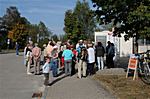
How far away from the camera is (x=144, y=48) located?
127ft

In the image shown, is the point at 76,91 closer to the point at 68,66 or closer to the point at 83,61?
the point at 83,61

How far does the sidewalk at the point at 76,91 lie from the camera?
12.5 m

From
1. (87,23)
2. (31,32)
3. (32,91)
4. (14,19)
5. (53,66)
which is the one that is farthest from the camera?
(14,19)

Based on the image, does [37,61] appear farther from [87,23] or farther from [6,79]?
[87,23]

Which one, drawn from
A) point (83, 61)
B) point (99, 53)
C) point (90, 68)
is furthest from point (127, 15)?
point (99, 53)

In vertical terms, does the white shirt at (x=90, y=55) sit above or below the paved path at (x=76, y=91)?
above

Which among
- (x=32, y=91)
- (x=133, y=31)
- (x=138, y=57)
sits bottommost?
(x=32, y=91)

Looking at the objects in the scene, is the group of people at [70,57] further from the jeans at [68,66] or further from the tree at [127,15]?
the tree at [127,15]

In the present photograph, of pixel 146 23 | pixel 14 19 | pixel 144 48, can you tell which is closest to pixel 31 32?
pixel 14 19

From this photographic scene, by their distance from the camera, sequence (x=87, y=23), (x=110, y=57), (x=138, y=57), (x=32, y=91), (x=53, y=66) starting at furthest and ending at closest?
(x=87, y=23)
(x=110, y=57)
(x=53, y=66)
(x=138, y=57)
(x=32, y=91)

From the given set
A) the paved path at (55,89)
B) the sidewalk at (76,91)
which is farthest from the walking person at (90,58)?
the sidewalk at (76,91)

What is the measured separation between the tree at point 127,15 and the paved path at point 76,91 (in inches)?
123

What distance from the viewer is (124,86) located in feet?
50.2

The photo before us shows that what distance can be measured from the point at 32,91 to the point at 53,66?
4.87 metres
